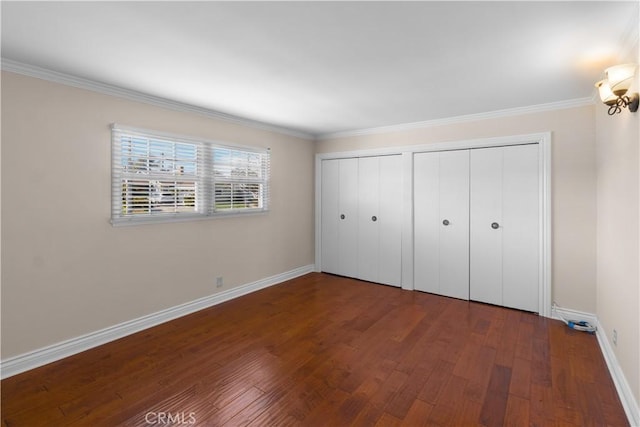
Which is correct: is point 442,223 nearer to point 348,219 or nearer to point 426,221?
point 426,221

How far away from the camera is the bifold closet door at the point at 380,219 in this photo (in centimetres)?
455

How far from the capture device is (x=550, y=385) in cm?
222

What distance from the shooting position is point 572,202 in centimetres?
329

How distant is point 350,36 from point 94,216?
267 cm

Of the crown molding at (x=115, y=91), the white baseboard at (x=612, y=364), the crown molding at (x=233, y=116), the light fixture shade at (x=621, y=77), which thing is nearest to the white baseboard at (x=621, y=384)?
the white baseboard at (x=612, y=364)

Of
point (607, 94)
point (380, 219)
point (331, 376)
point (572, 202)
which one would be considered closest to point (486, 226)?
point (572, 202)

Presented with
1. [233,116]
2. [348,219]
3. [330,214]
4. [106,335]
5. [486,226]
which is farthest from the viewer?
[330,214]

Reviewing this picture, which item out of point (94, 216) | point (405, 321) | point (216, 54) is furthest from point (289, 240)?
point (216, 54)

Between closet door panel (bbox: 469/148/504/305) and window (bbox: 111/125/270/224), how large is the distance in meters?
2.83

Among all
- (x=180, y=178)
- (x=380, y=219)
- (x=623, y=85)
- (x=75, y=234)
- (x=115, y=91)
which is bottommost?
(x=75, y=234)

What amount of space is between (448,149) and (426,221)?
1006 millimetres

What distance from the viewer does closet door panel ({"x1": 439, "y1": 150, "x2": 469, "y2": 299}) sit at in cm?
398

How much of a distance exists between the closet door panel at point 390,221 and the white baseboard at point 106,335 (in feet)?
6.34

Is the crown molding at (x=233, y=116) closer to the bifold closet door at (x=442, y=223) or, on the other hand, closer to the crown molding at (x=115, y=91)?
the crown molding at (x=115, y=91)
